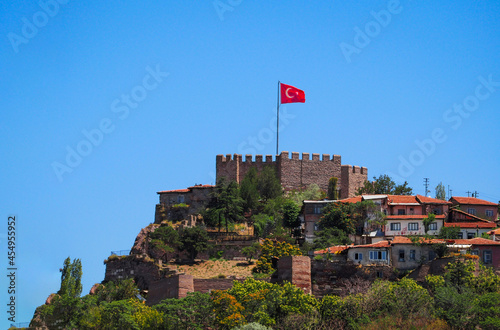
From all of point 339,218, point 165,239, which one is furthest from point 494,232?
point 165,239

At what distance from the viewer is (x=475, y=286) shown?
250 feet

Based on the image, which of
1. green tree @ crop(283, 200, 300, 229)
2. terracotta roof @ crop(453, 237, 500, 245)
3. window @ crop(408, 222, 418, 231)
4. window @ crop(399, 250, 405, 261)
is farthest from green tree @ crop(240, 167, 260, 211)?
terracotta roof @ crop(453, 237, 500, 245)

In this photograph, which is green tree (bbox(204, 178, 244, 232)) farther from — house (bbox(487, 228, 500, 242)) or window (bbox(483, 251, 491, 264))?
window (bbox(483, 251, 491, 264))

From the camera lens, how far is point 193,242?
88250 millimetres

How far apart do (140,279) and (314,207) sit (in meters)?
15.8

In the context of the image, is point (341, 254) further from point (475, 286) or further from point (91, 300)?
point (91, 300)

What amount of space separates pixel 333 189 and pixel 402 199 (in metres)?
11.5

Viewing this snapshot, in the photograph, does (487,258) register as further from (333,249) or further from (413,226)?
(333,249)

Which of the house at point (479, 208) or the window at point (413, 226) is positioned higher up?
the house at point (479, 208)

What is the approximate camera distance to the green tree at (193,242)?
289 ft

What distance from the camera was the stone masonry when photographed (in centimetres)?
10575

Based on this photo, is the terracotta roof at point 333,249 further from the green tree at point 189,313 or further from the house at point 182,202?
the house at point 182,202

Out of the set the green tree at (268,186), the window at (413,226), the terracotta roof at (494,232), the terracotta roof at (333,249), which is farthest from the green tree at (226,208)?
the terracotta roof at (494,232)

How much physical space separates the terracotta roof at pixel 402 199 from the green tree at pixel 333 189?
883 centimetres
